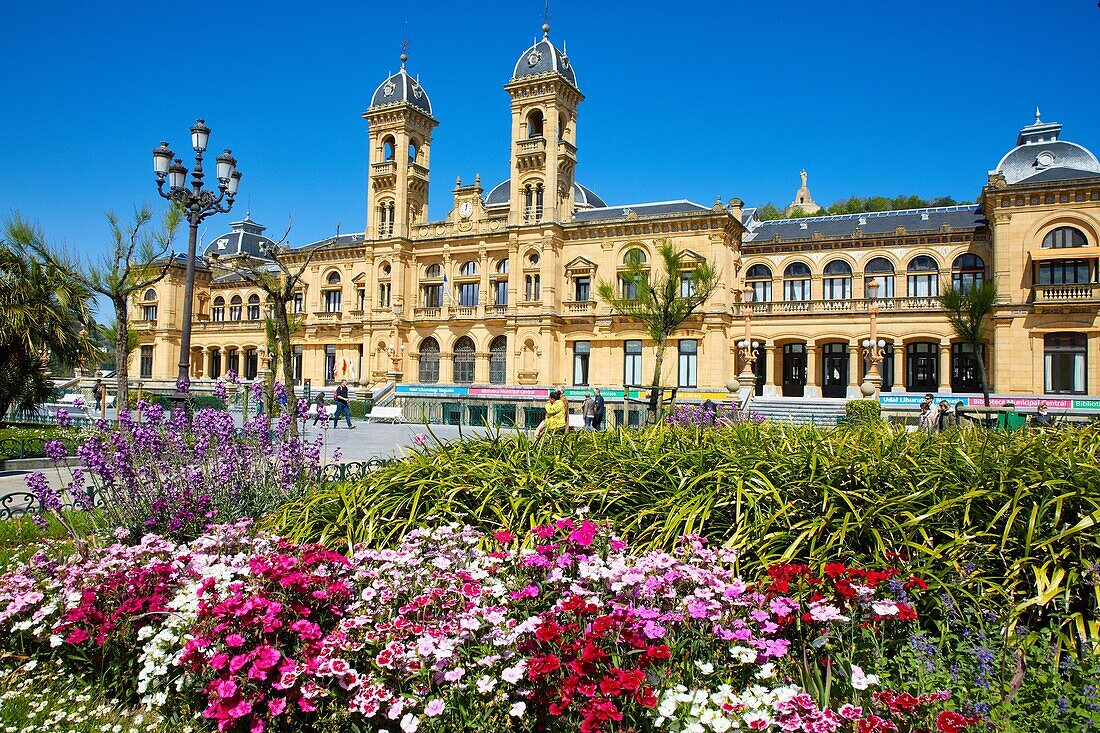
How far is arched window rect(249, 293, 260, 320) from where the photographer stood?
57987 mm

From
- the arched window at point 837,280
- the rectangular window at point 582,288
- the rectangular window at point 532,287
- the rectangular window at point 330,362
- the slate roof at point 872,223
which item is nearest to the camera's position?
the slate roof at point 872,223

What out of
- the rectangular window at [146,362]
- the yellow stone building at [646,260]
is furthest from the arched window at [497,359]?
the rectangular window at [146,362]

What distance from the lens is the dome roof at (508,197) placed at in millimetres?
49094

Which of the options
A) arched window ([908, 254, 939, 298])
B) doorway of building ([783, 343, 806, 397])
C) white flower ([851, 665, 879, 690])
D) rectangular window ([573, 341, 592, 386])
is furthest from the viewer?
rectangular window ([573, 341, 592, 386])

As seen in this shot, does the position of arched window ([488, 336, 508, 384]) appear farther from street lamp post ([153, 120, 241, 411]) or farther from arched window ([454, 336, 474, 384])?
street lamp post ([153, 120, 241, 411])

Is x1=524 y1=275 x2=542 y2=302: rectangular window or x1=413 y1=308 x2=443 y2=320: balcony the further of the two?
x1=413 y1=308 x2=443 y2=320: balcony

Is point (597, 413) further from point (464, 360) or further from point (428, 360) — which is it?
point (428, 360)

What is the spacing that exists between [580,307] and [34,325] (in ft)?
95.9

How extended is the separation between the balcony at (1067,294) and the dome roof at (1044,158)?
542cm

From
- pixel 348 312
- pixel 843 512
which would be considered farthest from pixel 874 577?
pixel 348 312

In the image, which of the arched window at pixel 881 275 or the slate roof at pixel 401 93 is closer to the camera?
the arched window at pixel 881 275

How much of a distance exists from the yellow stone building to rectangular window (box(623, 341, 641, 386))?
0.26 feet

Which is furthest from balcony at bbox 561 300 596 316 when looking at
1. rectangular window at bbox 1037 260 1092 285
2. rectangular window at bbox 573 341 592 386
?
rectangular window at bbox 1037 260 1092 285

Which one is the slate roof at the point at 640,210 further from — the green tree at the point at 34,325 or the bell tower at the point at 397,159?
the green tree at the point at 34,325
